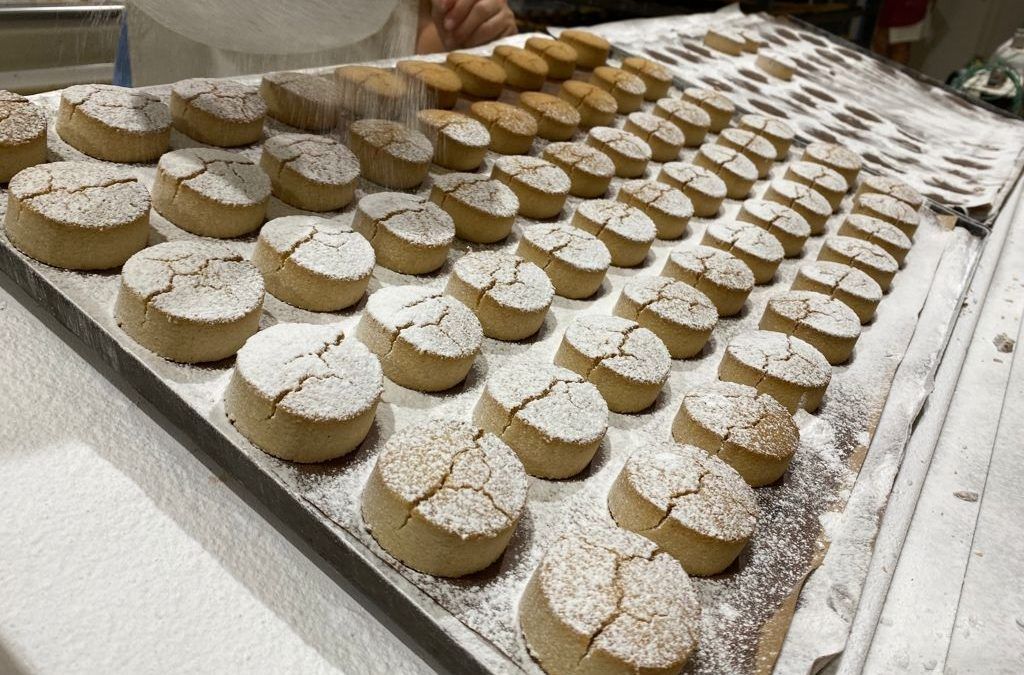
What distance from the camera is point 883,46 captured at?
7.59 m

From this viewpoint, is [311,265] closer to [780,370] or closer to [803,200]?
[780,370]

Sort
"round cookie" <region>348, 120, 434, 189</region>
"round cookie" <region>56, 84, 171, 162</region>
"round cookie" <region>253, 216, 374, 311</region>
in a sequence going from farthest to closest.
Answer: "round cookie" <region>348, 120, 434, 189</region>
"round cookie" <region>56, 84, 171, 162</region>
"round cookie" <region>253, 216, 374, 311</region>

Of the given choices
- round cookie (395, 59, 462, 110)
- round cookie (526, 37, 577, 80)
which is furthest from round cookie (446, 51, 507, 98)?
round cookie (526, 37, 577, 80)

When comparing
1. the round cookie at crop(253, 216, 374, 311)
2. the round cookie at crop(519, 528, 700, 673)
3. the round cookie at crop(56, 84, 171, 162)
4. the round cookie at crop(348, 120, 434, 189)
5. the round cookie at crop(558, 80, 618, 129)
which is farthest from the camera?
the round cookie at crop(558, 80, 618, 129)

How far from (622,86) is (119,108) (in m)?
2.31

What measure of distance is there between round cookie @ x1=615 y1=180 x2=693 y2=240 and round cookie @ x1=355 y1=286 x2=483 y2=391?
1.17m

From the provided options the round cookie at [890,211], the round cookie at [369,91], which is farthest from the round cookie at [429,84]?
the round cookie at [890,211]

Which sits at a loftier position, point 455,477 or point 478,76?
point 478,76

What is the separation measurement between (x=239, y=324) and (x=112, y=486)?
0.46 metres

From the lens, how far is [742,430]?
2.04m

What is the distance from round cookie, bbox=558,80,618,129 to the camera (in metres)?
3.65

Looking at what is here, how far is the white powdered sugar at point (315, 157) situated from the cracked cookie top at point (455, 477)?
1.10m

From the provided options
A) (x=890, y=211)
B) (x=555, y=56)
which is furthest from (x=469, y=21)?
(x=890, y=211)

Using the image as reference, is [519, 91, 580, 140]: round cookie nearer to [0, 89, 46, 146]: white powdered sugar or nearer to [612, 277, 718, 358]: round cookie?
[612, 277, 718, 358]: round cookie
